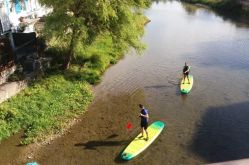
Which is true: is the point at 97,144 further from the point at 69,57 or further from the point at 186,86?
the point at 69,57

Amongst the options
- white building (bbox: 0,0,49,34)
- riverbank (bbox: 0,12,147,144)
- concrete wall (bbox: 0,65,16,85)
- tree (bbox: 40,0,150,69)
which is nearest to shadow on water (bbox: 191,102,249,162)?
riverbank (bbox: 0,12,147,144)

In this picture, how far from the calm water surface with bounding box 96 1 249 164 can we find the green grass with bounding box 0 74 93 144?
2.11 metres

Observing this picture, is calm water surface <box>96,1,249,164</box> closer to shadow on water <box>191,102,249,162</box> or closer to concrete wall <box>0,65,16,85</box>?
shadow on water <box>191,102,249,162</box>

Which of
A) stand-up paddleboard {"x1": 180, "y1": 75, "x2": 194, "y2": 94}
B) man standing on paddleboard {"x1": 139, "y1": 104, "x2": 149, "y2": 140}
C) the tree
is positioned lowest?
stand-up paddleboard {"x1": 180, "y1": 75, "x2": 194, "y2": 94}

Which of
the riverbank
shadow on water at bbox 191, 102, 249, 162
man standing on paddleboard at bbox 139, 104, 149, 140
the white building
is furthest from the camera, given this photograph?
the white building

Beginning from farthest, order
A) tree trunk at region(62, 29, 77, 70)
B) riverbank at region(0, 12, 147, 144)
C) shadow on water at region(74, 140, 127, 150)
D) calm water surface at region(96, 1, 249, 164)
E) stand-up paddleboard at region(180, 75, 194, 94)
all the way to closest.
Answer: tree trunk at region(62, 29, 77, 70)
stand-up paddleboard at region(180, 75, 194, 94)
riverbank at region(0, 12, 147, 144)
shadow on water at region(74, 140, 127, 150)
calm water surface at region(96, 1, 249, 164)

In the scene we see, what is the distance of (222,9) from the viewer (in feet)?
216

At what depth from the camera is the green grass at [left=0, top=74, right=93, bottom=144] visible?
61.1 ft

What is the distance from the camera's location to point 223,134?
1864 cm

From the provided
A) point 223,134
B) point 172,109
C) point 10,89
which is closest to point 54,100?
point 10,89

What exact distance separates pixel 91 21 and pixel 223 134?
12.7 metres

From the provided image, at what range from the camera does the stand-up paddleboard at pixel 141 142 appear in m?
16.5

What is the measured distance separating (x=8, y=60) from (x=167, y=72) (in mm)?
13202

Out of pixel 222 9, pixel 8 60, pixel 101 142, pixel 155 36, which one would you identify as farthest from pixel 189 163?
pixel 222 9
